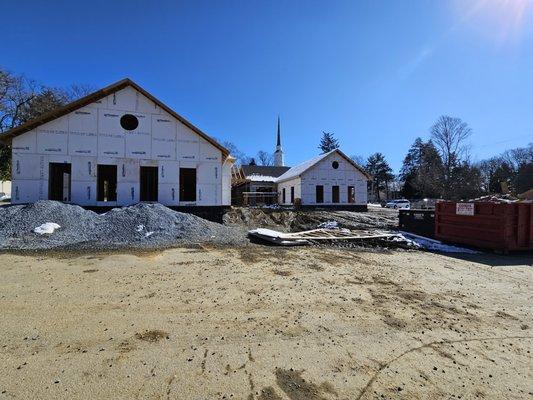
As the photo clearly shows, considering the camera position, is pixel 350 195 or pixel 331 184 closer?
pixel 331 184

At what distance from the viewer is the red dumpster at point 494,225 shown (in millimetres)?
10797

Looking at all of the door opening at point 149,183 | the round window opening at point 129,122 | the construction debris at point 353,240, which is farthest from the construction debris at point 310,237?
the round window opening at point 129,122

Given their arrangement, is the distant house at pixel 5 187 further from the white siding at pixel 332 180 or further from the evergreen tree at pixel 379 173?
the evergreen tree at pixel 379 173

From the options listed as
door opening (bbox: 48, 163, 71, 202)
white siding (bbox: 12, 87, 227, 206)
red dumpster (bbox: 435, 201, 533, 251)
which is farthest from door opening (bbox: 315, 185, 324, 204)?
door opening (bbox: 48, 163, 71, 202)

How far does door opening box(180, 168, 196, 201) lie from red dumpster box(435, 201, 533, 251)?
1350cm

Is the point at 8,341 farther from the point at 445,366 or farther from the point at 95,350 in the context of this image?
the point at 445,366

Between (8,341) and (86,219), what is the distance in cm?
1003

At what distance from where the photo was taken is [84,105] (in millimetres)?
17109

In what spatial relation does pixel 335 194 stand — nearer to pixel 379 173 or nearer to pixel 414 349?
pixel 414 349

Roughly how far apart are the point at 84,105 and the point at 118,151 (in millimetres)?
2938

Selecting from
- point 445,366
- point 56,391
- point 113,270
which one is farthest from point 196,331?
point 113,270

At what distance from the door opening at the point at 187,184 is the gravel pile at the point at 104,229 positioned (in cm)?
450

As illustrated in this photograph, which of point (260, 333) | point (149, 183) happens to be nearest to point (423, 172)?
point (149, 183)

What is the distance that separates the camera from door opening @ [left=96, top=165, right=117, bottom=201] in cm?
1794
